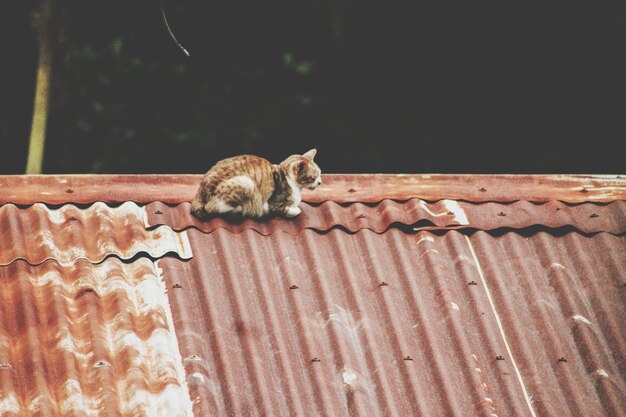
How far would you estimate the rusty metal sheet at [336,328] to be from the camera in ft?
10.6

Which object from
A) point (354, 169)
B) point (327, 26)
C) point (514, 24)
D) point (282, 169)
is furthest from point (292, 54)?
point (282, 169)

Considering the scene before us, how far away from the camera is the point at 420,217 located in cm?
423

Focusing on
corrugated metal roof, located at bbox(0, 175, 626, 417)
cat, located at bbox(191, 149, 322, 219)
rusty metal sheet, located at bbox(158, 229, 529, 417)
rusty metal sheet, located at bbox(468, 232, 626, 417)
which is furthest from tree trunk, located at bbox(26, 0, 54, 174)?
rusty metal sheet, located at bbox(468, 232, 626, 417)

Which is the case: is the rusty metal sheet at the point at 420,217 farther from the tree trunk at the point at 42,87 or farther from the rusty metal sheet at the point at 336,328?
the tree trunk at the point at 42,87

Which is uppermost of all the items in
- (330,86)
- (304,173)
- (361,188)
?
(330,86)

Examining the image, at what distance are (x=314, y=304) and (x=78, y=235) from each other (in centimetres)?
115

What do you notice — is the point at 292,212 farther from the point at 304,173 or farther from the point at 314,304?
the point at 314,304

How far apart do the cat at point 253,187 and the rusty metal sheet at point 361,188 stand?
0.11 meters

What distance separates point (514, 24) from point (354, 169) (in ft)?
9.58

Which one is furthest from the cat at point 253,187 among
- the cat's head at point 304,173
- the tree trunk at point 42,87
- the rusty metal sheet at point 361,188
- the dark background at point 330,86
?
the dark background at point 330,86

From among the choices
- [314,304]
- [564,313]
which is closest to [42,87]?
[314,304]

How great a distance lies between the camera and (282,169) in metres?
4.85

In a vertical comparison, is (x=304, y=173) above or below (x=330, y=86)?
below

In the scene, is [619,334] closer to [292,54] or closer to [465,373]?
[465,373]
